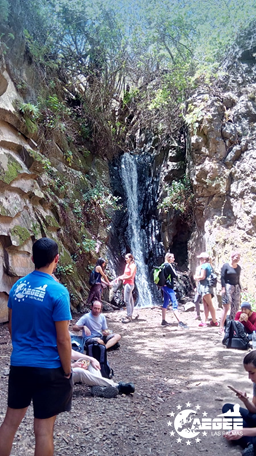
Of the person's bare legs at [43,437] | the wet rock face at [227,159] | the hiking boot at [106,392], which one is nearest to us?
the person's bare legs at [43,437]

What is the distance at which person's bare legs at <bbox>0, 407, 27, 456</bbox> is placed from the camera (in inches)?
81.0

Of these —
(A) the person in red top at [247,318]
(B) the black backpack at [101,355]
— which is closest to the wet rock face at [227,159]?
(A) the person in red top at [247,318]

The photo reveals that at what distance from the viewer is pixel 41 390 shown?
2.01 metres

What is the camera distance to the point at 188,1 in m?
14.0

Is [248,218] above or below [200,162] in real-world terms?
below

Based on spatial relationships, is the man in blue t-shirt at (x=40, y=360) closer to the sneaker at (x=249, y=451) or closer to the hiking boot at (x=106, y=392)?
the sneaker at (x=249, y=451)

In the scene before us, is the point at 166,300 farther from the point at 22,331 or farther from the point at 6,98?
the point at 6,98

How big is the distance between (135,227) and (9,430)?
36.9ft

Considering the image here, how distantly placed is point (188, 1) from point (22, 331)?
52.4 feet

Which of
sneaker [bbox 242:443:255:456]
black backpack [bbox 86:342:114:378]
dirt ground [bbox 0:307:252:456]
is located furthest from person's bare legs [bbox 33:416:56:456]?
black backpack [bbox 86:342:114:378]

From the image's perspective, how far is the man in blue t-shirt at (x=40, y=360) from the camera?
2010 mm

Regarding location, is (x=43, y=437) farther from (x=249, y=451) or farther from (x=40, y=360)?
(x=249, y=451)

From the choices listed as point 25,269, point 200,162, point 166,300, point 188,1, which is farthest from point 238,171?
point 188,1

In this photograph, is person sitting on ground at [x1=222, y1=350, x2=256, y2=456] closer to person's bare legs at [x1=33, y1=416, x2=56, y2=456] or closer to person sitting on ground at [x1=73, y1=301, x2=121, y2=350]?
person's bare legs at [x1=33, y1=416, x2=56, y2=456]
